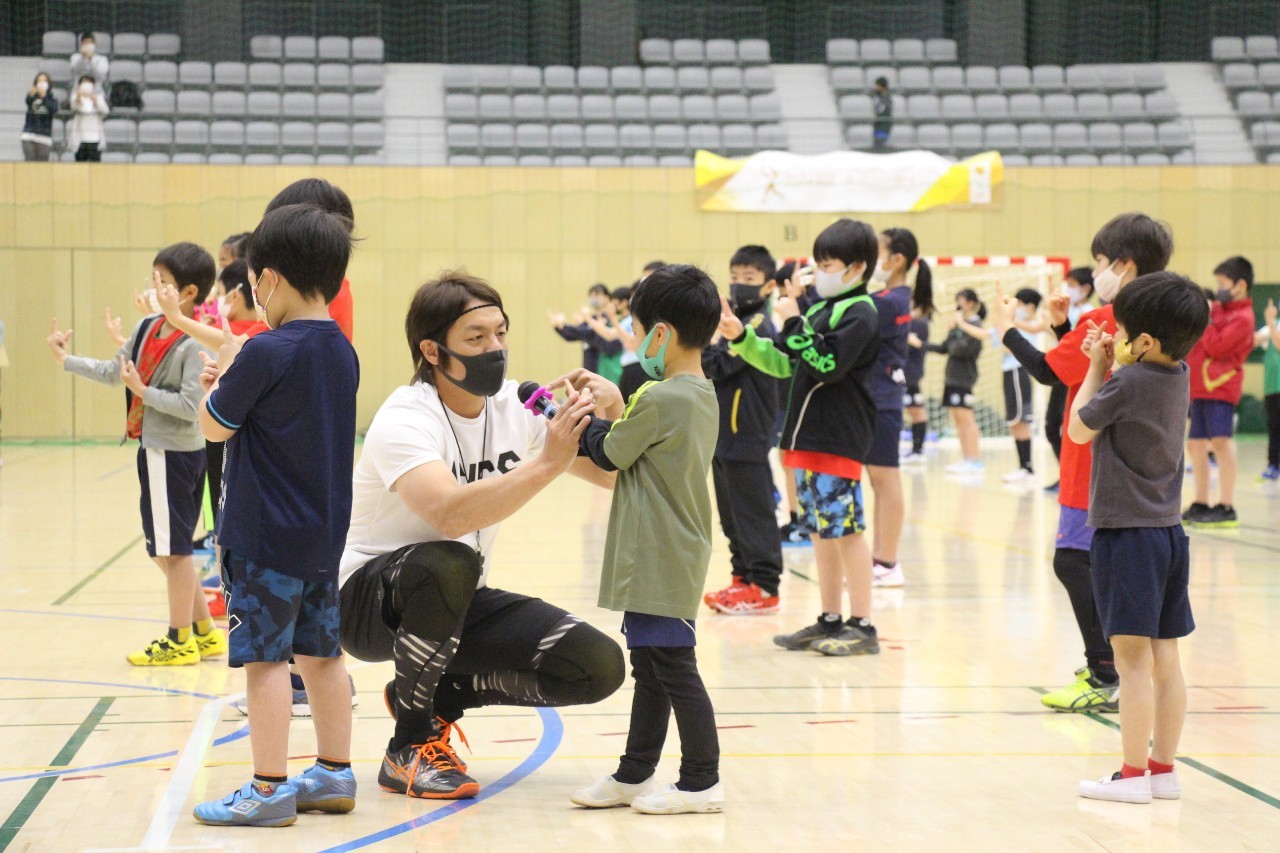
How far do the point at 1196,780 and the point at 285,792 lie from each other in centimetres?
224

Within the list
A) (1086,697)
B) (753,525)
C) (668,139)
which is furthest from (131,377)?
(668,139)

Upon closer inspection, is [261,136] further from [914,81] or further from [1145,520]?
[1145,520]

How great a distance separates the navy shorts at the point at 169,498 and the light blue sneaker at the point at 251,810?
1884 millimetres

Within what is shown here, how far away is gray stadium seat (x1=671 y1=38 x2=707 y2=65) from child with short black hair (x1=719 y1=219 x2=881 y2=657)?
1544 cm

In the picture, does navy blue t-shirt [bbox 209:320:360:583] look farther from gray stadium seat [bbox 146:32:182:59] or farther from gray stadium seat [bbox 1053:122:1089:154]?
gray stadium seat [bbox 146:32:182:59]

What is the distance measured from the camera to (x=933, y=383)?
17.9 m

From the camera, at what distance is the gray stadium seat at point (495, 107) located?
59.6ft

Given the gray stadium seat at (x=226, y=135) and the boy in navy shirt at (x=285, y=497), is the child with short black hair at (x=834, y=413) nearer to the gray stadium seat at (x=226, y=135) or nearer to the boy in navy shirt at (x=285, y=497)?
the boy in navy shirt at (x=285, y=497)

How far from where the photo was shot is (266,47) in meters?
19.1

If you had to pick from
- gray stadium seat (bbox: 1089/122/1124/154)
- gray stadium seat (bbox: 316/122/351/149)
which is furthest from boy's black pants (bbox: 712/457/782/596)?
gray stadium seat (bbox: 1089/122/1124/154)

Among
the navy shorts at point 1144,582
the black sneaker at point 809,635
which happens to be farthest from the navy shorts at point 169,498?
the navy shorts at point 1144,582


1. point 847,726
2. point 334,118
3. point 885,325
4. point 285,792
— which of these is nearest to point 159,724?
point 285,792

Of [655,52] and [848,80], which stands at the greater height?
[655,52]

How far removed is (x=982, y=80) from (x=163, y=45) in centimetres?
1159
